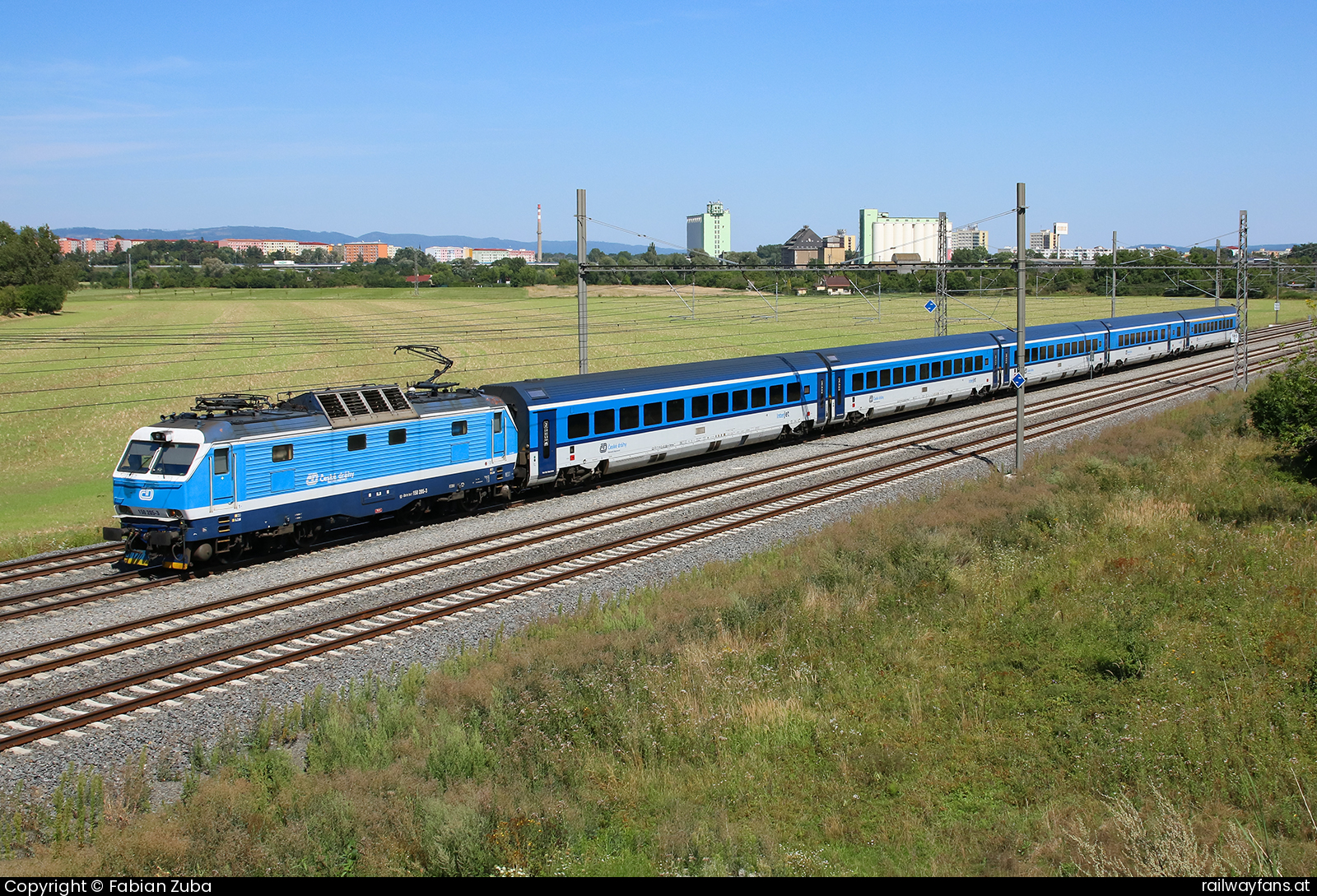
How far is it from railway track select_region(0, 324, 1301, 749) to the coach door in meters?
2.31

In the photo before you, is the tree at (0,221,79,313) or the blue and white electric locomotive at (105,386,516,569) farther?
the tree at (0,221,79,313)

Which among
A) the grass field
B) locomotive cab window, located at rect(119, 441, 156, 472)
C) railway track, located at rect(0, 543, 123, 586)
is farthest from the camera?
A: the grass field

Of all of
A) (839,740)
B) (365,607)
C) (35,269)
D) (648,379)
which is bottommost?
(365,607)

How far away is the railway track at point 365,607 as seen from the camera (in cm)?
1392

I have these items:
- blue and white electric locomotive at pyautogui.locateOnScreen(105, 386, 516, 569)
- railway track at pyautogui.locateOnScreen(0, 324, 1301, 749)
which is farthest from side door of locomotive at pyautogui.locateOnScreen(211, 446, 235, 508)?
railway track at pyautogui.locateOnScreen(0, 324, 1301, 749)

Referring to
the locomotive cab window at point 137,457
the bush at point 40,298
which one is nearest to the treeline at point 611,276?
the bush at point 40,298

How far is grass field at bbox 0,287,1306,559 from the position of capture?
131ft

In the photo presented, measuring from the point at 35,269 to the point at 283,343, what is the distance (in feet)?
163

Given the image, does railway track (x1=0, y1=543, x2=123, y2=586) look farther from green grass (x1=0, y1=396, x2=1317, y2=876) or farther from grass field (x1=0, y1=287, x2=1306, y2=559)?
green grass (x1=0, y1=396, x2=1317, y2=876)

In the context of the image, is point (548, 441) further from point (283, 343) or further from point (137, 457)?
point (283, 343)

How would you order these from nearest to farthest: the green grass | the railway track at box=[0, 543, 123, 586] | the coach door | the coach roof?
1. the green grass
2. the railway track at box=[0, 543, 123, 586]
3. the coach door
4. the coach roof

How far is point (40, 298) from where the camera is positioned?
88438 mm

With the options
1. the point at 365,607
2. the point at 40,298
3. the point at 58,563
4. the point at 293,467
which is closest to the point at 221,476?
the point at 293,467

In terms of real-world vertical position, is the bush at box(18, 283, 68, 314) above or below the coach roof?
above
